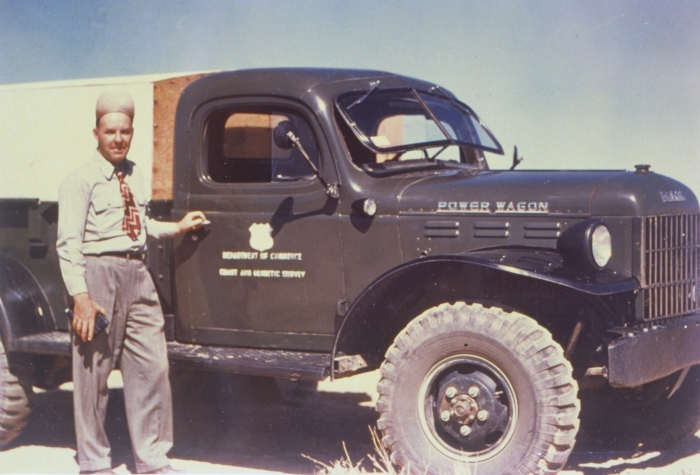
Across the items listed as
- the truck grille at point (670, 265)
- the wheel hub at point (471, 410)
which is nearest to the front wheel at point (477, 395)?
the wheel hub at point (471, 410)

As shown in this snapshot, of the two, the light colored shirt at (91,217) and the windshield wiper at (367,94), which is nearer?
the light colored shirt at (91,217)

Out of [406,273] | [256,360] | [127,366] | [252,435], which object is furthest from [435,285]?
[252,435]

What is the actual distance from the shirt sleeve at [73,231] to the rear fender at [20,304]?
1080 millimetres

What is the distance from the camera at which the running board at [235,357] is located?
4.59 metres

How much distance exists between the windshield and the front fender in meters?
0.75

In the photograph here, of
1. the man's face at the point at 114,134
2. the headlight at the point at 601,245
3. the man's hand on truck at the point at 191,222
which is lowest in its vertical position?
the headlight at the point at 601,245

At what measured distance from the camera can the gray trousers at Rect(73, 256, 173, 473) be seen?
4.49 metres

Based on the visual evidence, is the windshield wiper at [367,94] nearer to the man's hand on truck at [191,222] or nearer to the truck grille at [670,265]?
the man's hand on truck at [191,222]

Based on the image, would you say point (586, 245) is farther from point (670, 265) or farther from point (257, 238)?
point (257, 238)

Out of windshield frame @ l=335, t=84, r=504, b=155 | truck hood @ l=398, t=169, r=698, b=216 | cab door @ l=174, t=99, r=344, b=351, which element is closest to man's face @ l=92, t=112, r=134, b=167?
cab door @ l=174, t=99, r=344, b=351

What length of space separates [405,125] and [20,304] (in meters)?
2.44

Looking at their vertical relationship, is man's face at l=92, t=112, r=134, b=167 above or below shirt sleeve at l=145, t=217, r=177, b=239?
above

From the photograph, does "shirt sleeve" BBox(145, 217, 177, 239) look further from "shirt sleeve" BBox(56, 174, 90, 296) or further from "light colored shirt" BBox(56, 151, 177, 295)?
"shirt sleeve" BBox(56, 174, 90, 296)

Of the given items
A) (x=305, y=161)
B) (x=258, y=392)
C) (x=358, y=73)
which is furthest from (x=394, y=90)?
(x=258, y=392)
